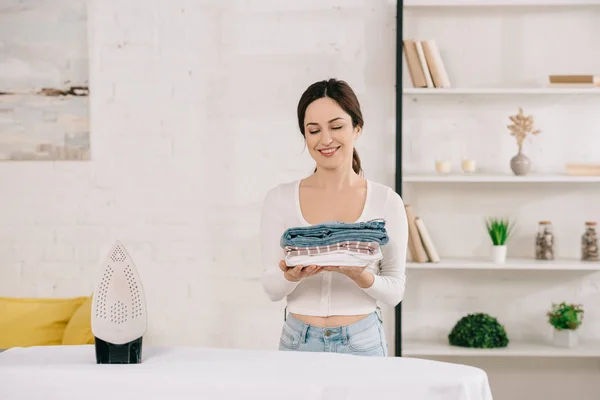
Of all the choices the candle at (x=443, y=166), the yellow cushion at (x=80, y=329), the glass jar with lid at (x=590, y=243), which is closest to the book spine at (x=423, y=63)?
the candle at (x=443, y=166)

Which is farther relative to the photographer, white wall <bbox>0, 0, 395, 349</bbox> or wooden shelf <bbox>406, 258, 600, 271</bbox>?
white wall <bbox>0, 0, 395, 349</bbox>

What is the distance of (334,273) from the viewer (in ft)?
6.01

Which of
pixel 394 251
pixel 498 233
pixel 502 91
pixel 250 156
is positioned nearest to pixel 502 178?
pixel 498 233

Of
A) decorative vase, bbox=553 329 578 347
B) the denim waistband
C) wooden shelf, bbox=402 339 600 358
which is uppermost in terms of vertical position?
the denim waistband

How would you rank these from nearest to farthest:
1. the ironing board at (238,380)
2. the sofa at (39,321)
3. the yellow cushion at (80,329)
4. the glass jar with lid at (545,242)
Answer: the ironing board at (238,380) < the yellow cushion at (80,329) < the sofa at (39,321) < the glass jar with lid at (545,242)

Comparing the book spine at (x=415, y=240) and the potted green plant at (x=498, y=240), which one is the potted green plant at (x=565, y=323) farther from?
the book spine at (x=415, y=240)

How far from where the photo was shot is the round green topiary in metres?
3.07

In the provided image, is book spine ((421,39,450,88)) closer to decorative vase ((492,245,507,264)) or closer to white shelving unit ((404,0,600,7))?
white shelving unit ((404,0,600,7))

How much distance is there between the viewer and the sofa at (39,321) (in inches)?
110

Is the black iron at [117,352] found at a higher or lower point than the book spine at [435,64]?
lower

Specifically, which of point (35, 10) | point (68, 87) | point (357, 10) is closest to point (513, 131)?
point (357, 10)

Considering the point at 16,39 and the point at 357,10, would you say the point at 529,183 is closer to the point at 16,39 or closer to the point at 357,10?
the point at 357,10

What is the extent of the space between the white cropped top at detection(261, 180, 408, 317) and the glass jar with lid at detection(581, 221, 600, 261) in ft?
5.08

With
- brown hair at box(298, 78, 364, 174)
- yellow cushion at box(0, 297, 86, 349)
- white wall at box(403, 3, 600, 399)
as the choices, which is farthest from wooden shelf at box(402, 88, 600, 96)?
yellow cushion at box(0, 297, 86, 349)
